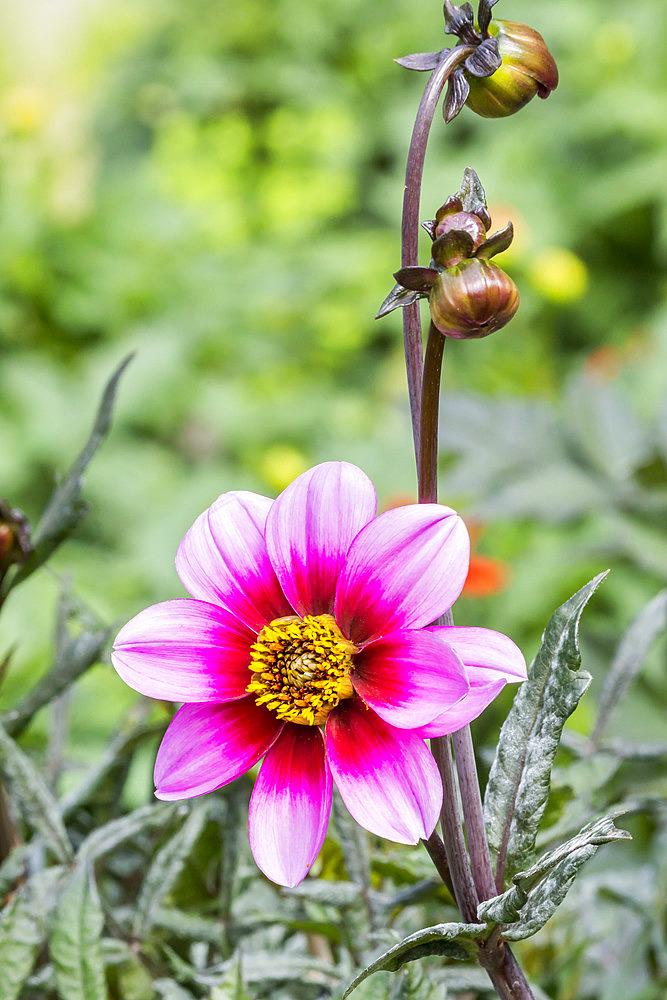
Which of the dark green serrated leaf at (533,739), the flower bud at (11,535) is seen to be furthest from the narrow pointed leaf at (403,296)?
the flower bud at (11,535)

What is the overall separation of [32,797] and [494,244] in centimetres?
30

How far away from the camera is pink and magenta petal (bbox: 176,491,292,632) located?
33 cm

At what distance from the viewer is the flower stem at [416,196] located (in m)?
0.30

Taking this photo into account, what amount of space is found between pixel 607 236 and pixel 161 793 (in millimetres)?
2473

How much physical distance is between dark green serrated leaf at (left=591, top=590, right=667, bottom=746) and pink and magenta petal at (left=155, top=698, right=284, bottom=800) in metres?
0.23

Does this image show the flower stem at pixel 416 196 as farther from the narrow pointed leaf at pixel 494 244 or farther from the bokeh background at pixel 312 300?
the bokeh background at pixel 312 300

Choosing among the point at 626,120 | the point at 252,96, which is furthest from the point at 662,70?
the point at 252,96

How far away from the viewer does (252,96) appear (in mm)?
3135

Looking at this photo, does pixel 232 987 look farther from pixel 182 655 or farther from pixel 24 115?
pixel 24 115

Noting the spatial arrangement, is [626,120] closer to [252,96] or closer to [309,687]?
[252,96]

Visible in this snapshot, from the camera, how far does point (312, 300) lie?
2430mm

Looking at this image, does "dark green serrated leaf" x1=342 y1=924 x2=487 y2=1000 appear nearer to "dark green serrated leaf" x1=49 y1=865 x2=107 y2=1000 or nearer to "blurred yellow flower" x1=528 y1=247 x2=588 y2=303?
"dark green serrated leaf" x1=49 y1=865 x2=107 y2=1000

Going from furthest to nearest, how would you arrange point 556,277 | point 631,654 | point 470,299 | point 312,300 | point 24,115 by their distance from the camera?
point 312,300 < point 24,115 < point 556,277 < point 631,654 < point 470,299

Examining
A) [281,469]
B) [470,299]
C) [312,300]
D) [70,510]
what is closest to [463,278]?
[470,299]
